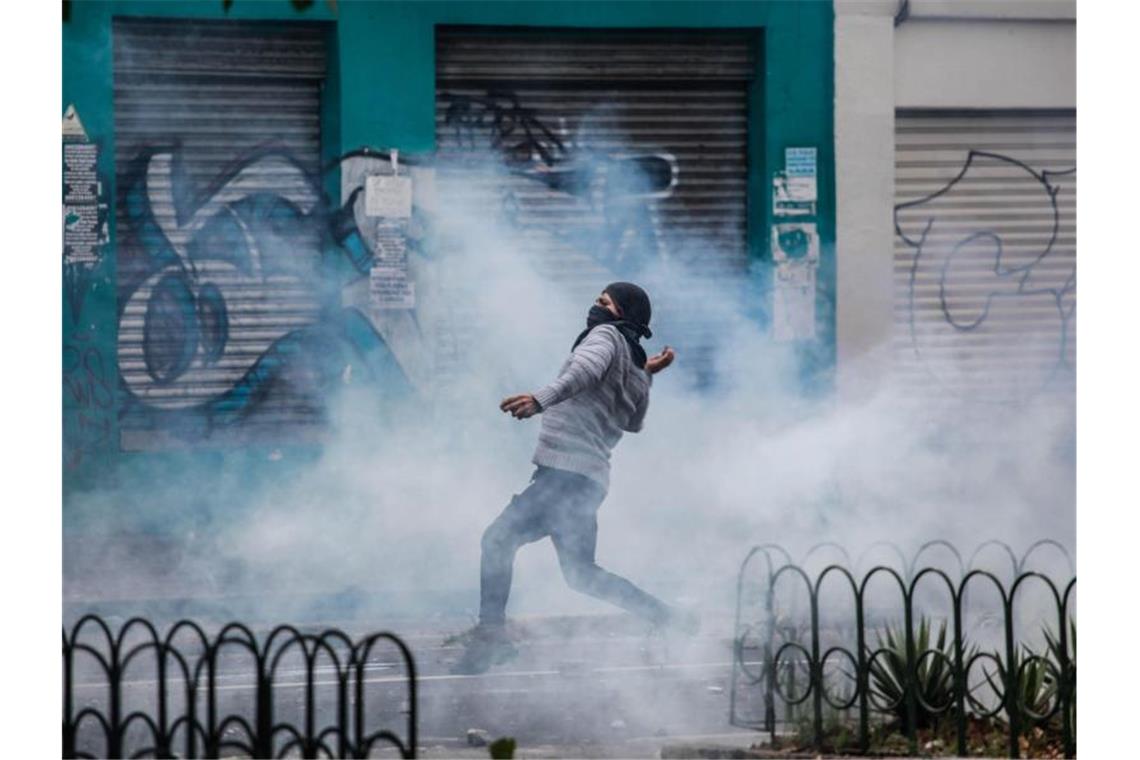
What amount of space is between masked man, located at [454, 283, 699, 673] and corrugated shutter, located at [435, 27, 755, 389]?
1.43 metres

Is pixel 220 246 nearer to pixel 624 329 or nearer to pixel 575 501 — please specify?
pixel 624 329

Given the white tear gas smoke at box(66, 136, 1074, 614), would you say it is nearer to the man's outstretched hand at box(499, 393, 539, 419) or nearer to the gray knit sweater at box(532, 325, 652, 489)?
the gray knit sweater at box(532, 325, 652, 489)

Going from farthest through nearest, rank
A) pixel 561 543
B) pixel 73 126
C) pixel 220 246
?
pixel 220 246 < pixel 73 126 < pixel 561 543

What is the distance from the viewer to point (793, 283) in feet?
32.2

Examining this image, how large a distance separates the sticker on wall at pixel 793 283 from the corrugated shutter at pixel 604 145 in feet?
0.76

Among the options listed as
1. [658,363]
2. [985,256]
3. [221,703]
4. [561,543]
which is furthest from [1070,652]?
[985,256]

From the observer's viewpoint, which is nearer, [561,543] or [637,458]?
[561,543]

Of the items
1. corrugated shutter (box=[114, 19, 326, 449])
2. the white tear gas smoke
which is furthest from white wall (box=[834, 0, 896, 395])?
corrugated shutter (box=[114, 19, 326, 449])

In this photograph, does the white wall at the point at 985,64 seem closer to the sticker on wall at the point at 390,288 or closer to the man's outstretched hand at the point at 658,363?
the man's outstretched hand at the point at 658,363

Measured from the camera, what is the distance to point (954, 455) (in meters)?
9.73

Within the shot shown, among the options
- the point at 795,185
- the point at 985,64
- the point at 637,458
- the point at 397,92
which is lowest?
the point at 637,458

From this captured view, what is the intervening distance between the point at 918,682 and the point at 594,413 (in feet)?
6.83

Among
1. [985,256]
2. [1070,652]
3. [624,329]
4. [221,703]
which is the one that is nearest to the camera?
[1070,652]

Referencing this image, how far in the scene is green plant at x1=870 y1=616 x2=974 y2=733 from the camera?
6.44 metres
